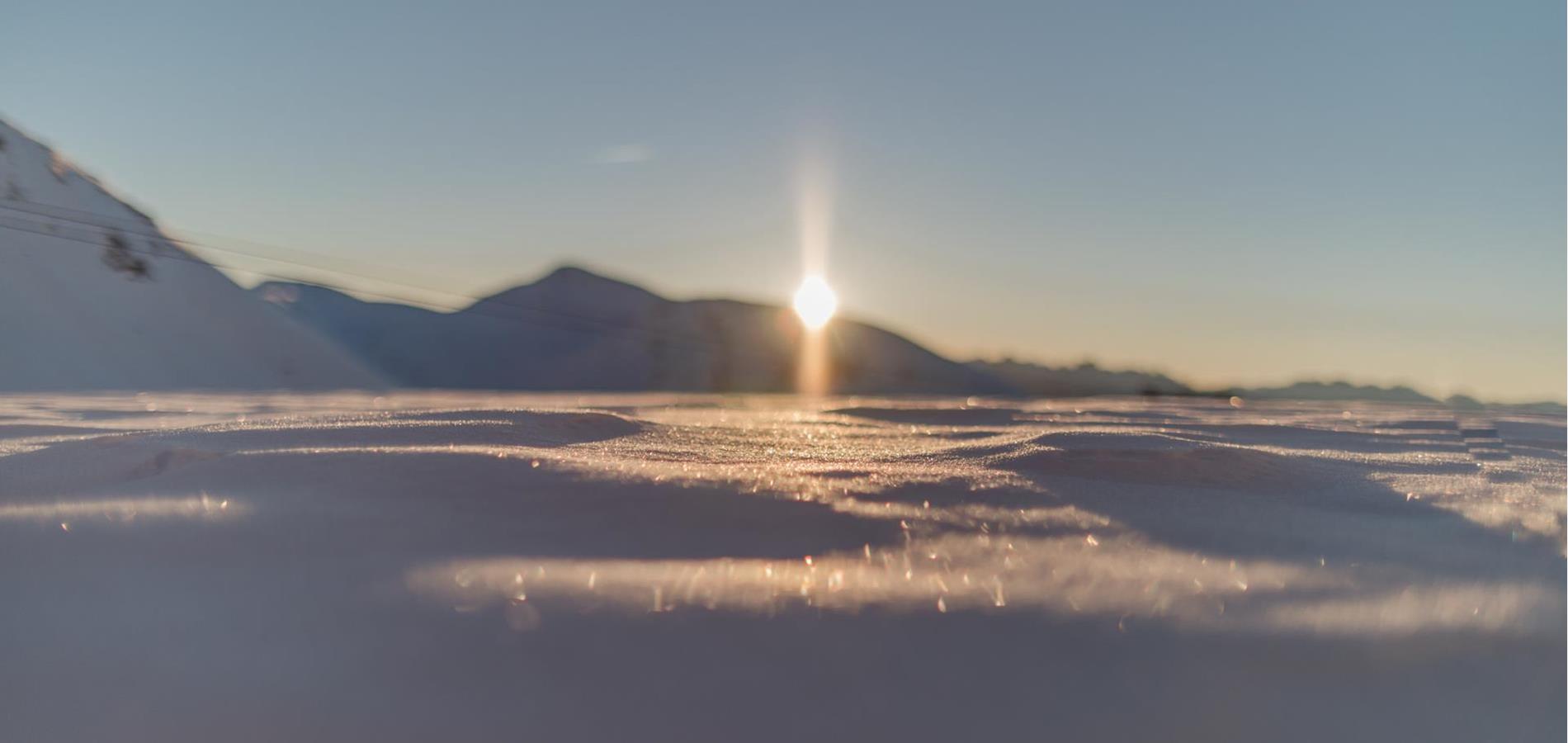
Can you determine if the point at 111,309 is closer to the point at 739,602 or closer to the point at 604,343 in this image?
the point at 739,602

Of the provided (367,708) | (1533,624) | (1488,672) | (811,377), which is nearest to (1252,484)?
(1533,624)

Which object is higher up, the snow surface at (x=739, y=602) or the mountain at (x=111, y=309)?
the mountain at (x=111, y=309)

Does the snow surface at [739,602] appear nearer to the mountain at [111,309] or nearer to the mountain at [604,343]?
the mountain at [111,309]

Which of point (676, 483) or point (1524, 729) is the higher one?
point (676, 483)

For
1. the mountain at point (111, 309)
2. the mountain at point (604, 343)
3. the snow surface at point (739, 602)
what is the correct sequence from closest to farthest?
the snow surface at point (739, 602) < the mountain at point (111, 309) < the mountain at point (604, 343)

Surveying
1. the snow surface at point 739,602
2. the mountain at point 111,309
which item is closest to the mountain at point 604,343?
the mountain at point 111,309

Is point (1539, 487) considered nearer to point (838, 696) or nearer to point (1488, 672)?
point (1488, 672)

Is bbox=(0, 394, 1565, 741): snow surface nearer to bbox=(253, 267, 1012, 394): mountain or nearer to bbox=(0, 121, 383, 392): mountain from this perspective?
bbox=(0, 121, 383, 392): mountain
